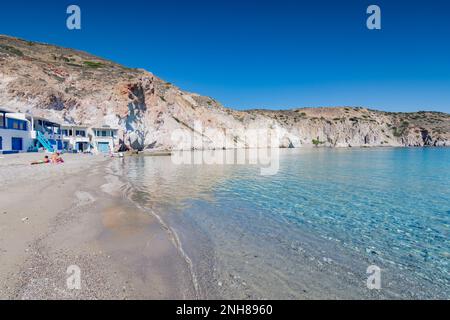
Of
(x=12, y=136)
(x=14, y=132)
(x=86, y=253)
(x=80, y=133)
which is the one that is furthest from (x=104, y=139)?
(x=86, y=253)

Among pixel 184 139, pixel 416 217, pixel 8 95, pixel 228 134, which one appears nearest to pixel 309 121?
pixel 228 134

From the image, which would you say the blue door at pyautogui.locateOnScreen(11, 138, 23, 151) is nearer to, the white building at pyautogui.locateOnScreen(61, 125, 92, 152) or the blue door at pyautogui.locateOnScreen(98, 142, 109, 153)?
the white building at pyautogui.locateOnScreen(61, 125, 92, 152)

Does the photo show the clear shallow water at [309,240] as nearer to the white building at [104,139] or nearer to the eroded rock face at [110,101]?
the white building at [104,139]

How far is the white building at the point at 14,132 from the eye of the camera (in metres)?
35.4

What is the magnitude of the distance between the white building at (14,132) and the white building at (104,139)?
12291 mm

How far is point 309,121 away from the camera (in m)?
143

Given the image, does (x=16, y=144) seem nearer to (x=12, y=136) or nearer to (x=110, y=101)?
(x=12, y=136)

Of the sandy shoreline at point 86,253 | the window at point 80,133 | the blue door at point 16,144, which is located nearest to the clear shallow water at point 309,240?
the sandy shoreline at point 86,253

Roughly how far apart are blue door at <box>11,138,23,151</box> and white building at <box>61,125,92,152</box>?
421 inches

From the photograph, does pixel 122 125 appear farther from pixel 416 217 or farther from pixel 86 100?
pixel 416 217

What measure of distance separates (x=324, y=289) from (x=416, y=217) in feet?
24.9

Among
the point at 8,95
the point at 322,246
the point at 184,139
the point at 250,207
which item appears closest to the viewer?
the point at 322,246

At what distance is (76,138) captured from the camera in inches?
2055
